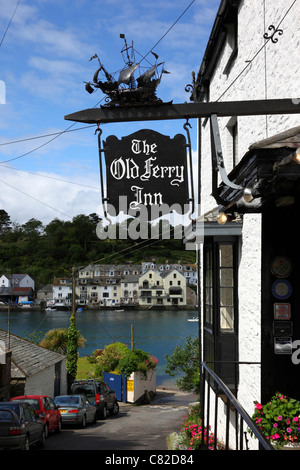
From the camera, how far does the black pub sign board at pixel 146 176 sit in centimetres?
604

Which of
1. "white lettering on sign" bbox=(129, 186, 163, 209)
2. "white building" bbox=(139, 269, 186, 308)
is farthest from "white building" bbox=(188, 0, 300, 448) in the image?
"white building" bbox=(139, 269, 186, 308)

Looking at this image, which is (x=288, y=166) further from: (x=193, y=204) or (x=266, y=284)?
(x=266, y=284)

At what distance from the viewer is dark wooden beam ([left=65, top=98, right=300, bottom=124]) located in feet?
18.0

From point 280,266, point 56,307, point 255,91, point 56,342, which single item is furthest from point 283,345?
point 56,307

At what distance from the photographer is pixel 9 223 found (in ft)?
522

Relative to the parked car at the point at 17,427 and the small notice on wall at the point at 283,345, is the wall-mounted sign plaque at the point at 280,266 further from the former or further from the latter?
the parked car at the point at 17,427

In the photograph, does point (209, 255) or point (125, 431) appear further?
point (125, 431)

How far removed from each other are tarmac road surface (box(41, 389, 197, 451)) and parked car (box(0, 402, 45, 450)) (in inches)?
63.4

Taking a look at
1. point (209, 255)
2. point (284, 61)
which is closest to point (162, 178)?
point (284, 61)

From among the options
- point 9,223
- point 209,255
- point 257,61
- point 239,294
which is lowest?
point 239,294

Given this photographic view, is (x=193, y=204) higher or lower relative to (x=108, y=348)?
higher

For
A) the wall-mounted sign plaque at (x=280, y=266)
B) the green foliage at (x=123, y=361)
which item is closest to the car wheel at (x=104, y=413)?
the green foliage at (x=123, y=361)

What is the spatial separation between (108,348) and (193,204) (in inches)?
1216

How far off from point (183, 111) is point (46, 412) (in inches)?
598
